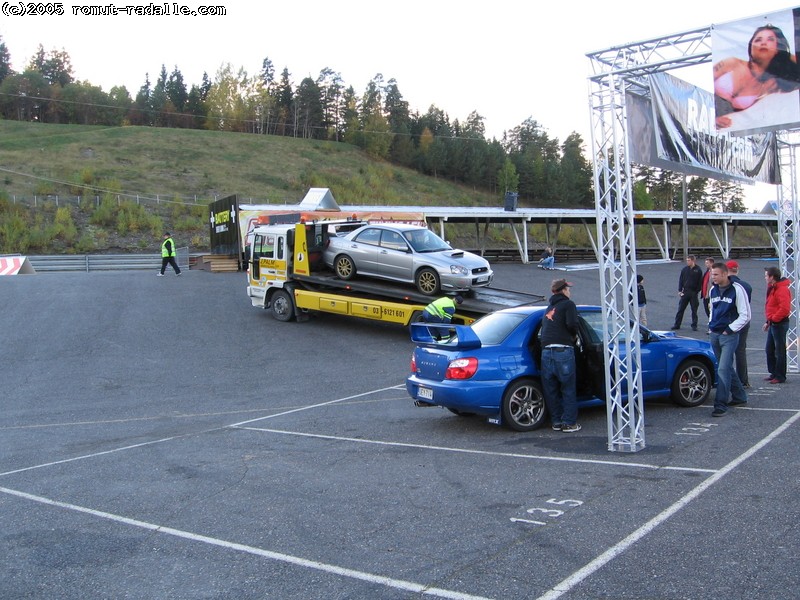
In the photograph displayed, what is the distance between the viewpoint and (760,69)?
8.05m

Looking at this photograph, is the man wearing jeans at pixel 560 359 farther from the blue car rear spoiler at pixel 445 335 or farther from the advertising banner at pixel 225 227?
the advertising banner at pixel 225 227

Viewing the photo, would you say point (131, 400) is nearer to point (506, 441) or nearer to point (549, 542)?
point (506, 441)

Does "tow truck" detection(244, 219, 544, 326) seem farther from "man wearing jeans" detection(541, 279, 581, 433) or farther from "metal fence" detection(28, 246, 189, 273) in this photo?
"metal fence" detection(28, 246, 189, 273)

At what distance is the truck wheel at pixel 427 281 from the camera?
658 inches

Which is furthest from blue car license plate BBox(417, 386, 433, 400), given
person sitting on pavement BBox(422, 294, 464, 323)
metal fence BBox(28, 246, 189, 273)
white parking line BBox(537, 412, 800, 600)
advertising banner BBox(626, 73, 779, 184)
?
metal fence BBox(28, 246, 189, 273)

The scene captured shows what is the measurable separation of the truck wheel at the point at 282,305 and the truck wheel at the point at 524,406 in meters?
11.5

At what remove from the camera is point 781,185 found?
44.6ft

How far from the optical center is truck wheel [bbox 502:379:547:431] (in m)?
8.45

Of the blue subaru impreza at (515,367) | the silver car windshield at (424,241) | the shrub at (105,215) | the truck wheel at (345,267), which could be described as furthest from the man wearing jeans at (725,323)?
the shrub at (105,215)

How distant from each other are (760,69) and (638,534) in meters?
5.56

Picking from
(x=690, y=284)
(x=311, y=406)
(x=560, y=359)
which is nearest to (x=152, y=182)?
(x=690, y=284)

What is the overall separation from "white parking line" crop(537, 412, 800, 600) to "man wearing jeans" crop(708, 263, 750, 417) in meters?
1.56

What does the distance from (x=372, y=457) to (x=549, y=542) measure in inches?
118

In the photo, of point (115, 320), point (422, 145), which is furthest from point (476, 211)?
point (422, 145)
